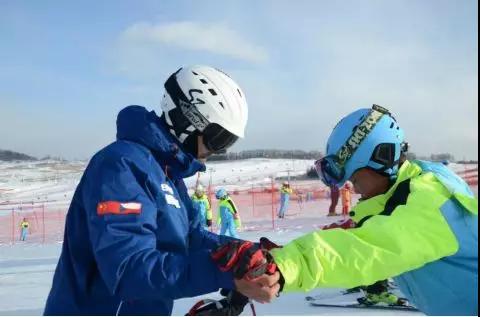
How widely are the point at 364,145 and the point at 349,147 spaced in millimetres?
76

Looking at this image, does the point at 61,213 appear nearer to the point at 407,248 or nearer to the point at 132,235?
the point at 132,235

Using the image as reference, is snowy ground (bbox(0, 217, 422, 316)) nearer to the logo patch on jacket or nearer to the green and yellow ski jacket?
the logo patch on jacket

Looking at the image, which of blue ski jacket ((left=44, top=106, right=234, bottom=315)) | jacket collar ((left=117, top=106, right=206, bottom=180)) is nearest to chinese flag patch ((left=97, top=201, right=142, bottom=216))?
blue ski jacket ((left=44, top=106, right=234, bottom=315))

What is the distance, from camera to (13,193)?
38.7 metres

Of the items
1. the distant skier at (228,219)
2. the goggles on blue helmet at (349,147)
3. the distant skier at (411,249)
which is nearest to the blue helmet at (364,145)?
the goggles on blue helmet at (349,147)

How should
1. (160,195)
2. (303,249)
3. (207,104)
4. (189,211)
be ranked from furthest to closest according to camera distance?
(189,211), (207,104), (160,195), (303,249)

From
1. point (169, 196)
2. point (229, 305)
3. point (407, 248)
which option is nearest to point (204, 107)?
point (169, 196)

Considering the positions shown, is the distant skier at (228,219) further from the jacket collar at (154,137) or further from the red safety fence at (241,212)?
the jacket collar at (154,137)

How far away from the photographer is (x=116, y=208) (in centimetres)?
184

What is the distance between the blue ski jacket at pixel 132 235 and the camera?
69.5 inches

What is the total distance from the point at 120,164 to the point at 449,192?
1265mm

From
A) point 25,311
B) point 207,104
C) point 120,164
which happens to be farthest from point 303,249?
point 25,311

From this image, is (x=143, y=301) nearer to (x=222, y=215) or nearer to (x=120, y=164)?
(x=120, y=164)

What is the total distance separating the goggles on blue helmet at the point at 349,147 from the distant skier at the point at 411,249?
0.88 ft
